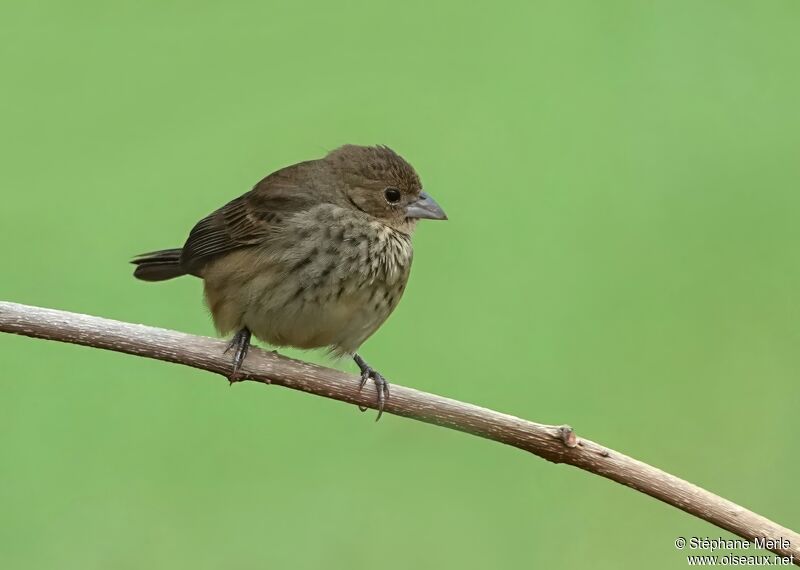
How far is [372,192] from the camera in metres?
4.28

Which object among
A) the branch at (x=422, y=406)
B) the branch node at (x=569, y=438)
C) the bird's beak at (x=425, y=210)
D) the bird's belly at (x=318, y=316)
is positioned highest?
the bird's beak at (x=425, y=210)

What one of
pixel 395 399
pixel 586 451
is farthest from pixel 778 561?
pixel 395 399

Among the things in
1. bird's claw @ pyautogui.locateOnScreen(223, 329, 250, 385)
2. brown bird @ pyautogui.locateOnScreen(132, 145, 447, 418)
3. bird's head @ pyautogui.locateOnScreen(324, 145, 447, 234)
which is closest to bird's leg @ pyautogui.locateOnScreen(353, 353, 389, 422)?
brown bird @ pyautogui.locateOnScreen(132, 145, 447, 418)

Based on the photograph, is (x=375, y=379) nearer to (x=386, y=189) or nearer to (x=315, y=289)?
(x=315, y=289)

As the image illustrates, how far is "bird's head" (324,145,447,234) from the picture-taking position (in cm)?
427

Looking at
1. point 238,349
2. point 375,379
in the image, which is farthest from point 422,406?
point 238,349

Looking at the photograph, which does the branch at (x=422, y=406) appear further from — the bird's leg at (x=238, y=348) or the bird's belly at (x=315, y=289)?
the bird's belly at (x=315, y=289)

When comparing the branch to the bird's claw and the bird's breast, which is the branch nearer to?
the bird's claw

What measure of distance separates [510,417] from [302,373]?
691 mm

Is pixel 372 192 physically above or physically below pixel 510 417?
above

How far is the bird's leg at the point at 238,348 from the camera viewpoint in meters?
3.38

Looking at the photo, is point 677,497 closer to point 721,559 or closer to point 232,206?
point 721,559

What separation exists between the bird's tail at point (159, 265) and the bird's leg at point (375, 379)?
84cm

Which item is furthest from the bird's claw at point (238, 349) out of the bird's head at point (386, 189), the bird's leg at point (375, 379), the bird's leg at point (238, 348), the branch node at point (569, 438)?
the branch node at point (569, 438)
